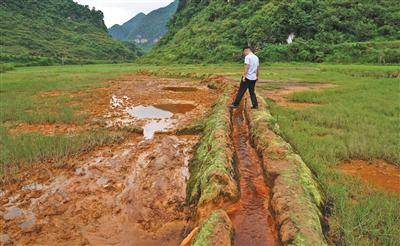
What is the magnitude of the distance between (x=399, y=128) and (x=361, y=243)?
518 centimetres

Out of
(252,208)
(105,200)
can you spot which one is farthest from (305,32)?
(105,200)

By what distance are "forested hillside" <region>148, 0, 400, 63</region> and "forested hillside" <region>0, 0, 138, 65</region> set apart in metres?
31.6

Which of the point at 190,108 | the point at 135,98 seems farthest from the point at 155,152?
the point at 135,98

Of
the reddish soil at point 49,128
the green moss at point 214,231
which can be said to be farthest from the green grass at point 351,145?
the reddish soil at point 49,128

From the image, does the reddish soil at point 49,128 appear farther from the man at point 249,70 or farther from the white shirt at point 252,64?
the white shirt at point 252,64

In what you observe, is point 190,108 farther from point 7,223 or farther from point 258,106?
point 7,223

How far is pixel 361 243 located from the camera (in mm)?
2861

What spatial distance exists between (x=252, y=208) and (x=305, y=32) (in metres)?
43.4

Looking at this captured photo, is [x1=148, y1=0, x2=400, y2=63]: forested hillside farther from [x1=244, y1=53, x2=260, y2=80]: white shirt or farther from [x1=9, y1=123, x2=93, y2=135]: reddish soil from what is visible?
[x1=9, y1=123, x2=93, y2=135]: reddish soil

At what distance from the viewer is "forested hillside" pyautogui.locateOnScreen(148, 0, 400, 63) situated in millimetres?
35188

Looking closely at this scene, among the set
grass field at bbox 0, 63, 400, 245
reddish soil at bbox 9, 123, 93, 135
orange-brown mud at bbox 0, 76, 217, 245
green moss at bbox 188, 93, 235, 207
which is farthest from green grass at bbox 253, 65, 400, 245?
reddish soil at bbox 9, 123, 93, 135

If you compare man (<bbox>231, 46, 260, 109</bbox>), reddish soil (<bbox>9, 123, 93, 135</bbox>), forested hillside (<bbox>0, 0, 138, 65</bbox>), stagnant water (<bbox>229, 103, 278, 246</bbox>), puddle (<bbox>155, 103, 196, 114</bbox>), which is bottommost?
stagnant water (<bbox>229, 103, 278, 246</bbox>)

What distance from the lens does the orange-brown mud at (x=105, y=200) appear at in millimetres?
3598

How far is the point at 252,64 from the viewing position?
312 inches
